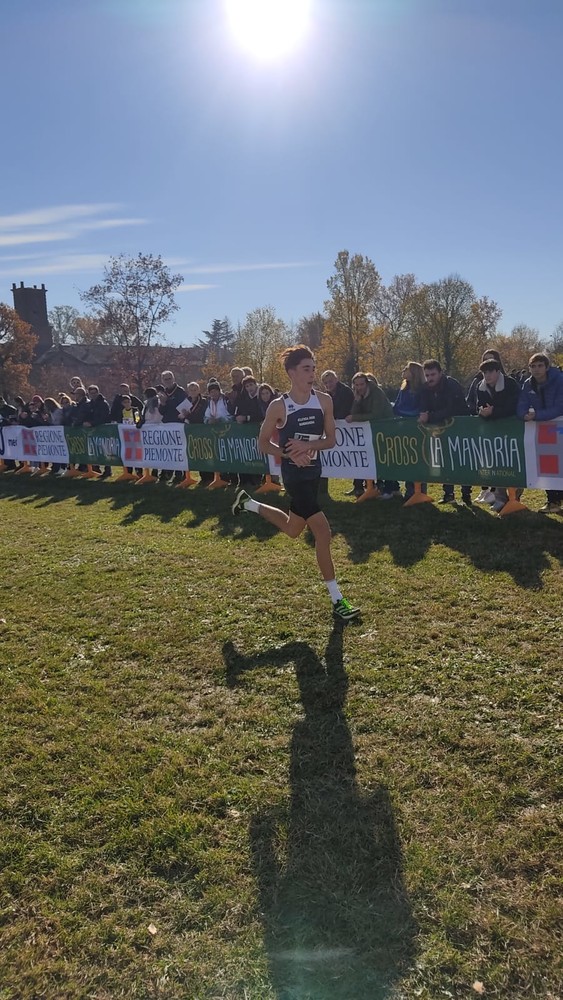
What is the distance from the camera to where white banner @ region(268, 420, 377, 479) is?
10078 mm

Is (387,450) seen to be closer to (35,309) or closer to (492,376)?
(492,376)

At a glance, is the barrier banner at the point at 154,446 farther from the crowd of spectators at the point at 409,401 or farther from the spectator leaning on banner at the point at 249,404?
the spectator leaning on banner at the point at 249,404

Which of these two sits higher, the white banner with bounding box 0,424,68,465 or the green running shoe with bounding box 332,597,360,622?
the white banner with bounding box 0,424,68,465

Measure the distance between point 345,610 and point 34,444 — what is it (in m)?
14.6

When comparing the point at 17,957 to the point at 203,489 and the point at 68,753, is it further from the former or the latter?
the point at 203,489

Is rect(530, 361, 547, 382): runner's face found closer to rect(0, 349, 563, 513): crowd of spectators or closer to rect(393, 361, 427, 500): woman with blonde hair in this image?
rect(0, 349, 563, 513): crowd of spectators

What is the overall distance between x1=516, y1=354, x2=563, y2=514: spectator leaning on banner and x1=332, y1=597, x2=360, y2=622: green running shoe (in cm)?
419

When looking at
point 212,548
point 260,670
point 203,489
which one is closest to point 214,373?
point 203,489

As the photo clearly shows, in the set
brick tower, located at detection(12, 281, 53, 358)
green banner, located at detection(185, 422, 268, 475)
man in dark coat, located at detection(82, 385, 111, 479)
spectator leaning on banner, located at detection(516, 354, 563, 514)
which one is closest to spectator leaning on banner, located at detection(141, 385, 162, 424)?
green banner, located at detection(185, 422, 268, 475)

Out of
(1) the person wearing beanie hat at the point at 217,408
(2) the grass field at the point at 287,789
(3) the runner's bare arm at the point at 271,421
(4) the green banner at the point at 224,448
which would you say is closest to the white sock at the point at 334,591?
(2) the grass field at the point at 287,789

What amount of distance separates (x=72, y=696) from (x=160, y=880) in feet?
6.19

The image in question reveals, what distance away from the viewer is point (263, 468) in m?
11.7

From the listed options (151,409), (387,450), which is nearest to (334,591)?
(387,450)

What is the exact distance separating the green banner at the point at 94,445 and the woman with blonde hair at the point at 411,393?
7.75 metres
